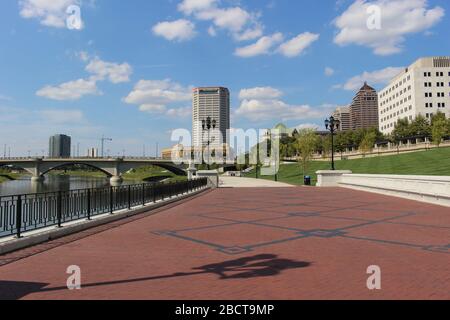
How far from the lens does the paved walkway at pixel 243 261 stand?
5141mm

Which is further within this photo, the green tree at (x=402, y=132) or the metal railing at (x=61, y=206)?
the green tree at (x=402, y=132)

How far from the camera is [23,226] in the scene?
9.35m

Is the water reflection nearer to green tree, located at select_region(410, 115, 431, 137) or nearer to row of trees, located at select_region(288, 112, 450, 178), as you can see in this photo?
row of trees, located at select_region(288, 112, 450, 178)

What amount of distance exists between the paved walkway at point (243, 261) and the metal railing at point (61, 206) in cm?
105

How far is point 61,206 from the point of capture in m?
10.3

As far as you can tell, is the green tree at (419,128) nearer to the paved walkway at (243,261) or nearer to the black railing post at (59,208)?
the paved walkway at (243,261)

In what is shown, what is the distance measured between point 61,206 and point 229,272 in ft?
20.5

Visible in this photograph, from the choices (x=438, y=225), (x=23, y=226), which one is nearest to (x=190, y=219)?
(x=23, y=226)

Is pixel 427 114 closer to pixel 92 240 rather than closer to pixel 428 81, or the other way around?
pixel 428 81

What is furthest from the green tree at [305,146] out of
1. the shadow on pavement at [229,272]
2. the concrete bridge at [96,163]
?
the shadow on pavement at [229,272]

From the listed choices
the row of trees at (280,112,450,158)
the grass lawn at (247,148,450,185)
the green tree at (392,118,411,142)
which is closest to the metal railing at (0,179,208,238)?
the grass lawn at (247,148,450,185)

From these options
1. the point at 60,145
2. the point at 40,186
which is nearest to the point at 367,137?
the point at 40,186
